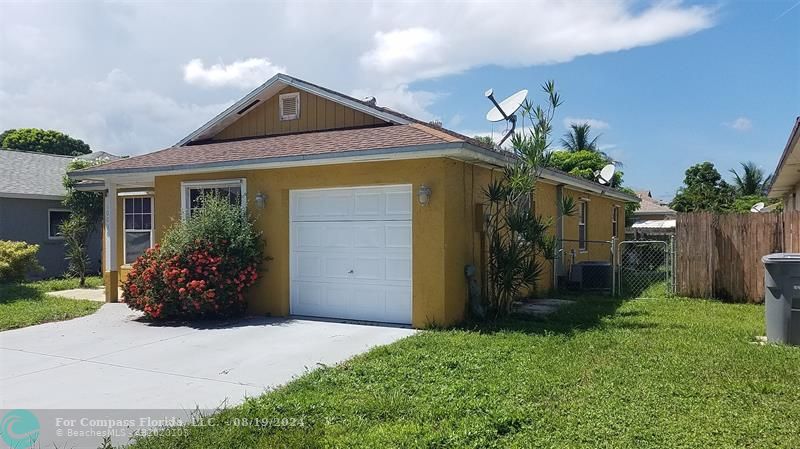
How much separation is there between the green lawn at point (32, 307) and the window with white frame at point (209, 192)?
279cm

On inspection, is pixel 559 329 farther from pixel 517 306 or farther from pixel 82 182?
pixel 82 182

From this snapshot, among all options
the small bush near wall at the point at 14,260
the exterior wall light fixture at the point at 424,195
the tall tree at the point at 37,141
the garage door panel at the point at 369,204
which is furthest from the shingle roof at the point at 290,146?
the tall tree at the point at 37,141

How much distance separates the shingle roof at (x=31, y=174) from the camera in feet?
56.5

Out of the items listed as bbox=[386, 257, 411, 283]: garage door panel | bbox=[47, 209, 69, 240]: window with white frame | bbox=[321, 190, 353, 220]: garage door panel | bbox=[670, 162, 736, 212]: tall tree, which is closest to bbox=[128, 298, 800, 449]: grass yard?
bbox=[386, 257, 411, 283]: garage door panel

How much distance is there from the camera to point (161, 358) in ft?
22.8

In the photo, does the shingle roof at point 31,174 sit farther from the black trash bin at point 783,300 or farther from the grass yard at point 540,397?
the black trash bin at point 783,300

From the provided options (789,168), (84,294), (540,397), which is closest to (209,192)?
(84,294)

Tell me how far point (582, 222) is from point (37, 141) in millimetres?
39318

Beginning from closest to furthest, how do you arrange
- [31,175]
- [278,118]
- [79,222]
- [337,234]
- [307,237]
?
[337,234], [307,237], [278,118], [79,222], [31,175]

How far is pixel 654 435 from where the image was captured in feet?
13.8

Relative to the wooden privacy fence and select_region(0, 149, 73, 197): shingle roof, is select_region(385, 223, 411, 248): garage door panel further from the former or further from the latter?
select_region(0, 149, 73, 197): shingle roof

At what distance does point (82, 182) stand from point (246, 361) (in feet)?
34.9

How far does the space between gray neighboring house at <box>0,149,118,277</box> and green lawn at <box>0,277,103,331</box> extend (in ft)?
13.8

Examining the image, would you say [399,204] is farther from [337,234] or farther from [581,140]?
[581,140]
